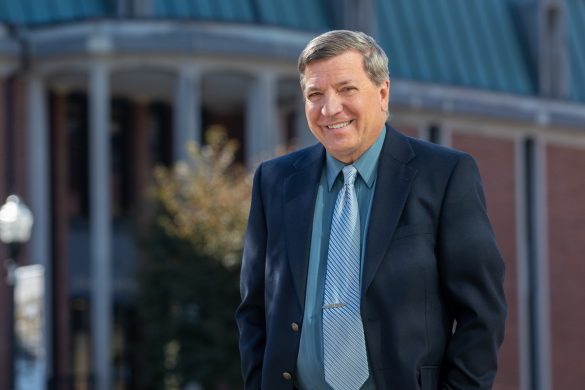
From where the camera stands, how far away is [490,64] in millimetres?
38938

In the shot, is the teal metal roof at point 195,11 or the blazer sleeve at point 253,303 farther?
the teal metal roof at point 195,11

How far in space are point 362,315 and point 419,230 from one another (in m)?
0.31

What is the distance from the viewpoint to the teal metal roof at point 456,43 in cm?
3678

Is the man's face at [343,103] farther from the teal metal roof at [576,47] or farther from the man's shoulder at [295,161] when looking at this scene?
the teal metal roof at [576,47]

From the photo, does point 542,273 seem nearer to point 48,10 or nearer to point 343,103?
point 48,10

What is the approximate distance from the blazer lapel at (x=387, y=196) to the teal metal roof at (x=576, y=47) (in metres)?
36.6

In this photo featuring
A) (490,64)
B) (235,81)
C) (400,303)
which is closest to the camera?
(400,303)

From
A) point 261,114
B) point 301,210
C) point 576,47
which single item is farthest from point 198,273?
point 301,210

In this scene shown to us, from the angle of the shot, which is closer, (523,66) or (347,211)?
(347,211)

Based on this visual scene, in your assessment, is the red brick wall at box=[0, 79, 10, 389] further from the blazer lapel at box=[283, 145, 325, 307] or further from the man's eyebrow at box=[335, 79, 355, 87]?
the man's eyebrow at box=[335, 79, 355, 87]

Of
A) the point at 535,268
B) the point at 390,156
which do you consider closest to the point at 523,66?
the point at 535,268

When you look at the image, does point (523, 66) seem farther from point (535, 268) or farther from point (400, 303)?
point (400, 303)

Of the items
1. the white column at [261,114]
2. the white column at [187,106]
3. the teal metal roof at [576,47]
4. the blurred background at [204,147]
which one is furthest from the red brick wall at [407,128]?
the teal metal roof at [576,47]

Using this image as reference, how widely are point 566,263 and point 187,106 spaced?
14287 millimetres
